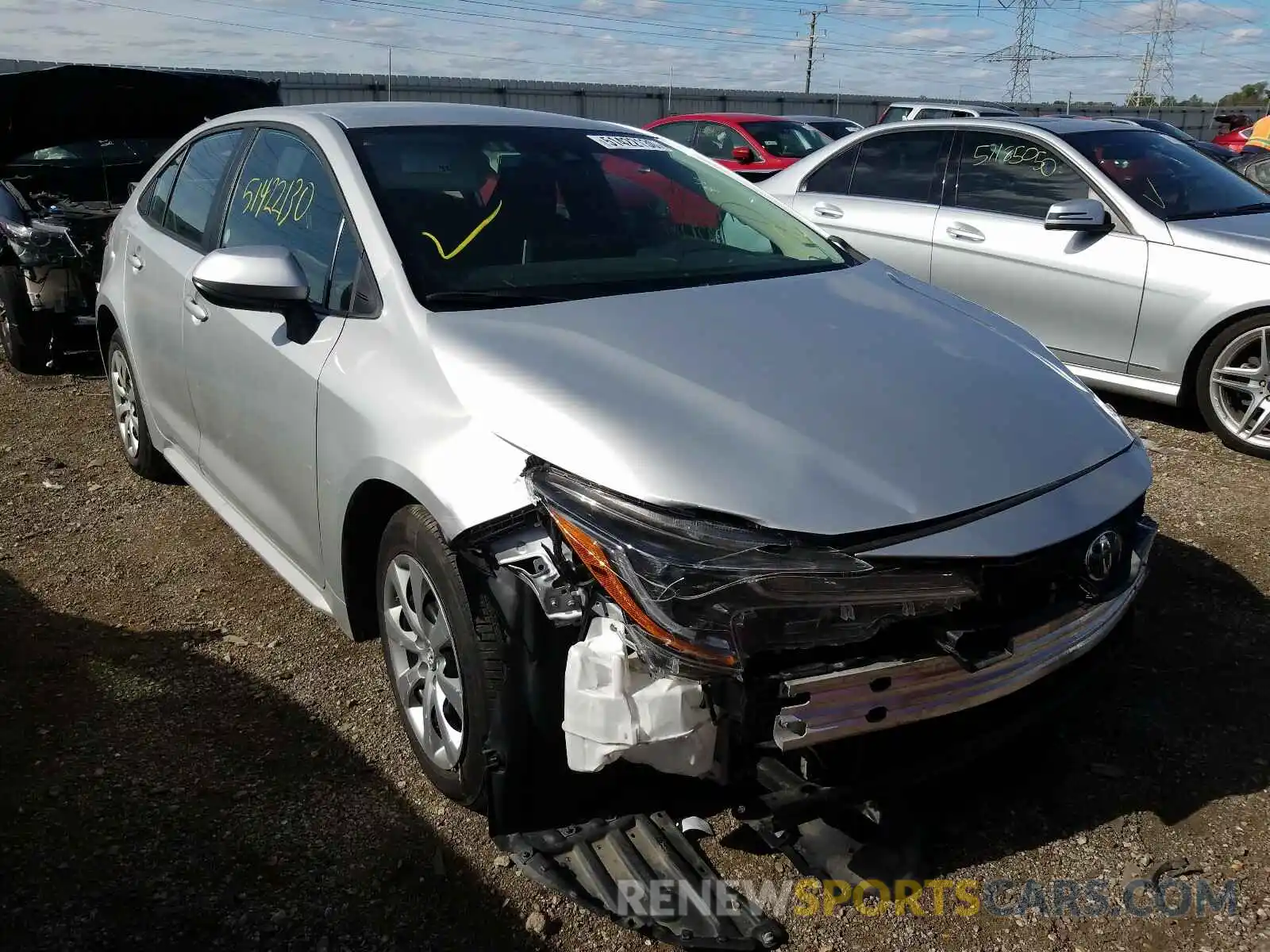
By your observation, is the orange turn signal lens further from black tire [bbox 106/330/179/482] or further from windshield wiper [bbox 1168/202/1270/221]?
windshield wiper [bbox 1168/202/1270/221]

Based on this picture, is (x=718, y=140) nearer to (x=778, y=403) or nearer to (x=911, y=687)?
(x=778, y=403)

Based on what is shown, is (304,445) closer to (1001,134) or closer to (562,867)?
(562,867)

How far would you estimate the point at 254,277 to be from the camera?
2801 mm

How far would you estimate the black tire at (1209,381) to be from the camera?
16.7ft

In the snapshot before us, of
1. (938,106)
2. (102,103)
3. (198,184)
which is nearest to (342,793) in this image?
(198,184)

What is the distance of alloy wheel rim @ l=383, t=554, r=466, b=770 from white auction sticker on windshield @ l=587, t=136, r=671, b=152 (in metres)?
1.77

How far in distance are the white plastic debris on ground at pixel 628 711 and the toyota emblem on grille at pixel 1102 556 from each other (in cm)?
94

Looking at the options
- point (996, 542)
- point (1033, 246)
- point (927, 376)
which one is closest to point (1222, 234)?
point (1033, 246)

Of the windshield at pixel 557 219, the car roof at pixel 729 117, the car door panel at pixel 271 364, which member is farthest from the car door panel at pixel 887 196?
the car roof at pixel 729 117

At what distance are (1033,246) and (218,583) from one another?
4544 mm

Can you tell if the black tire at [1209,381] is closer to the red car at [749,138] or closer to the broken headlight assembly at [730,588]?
the broken headlight assembly at [730,588]

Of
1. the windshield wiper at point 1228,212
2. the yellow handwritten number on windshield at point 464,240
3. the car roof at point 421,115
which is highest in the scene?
the car roof at point 421,115

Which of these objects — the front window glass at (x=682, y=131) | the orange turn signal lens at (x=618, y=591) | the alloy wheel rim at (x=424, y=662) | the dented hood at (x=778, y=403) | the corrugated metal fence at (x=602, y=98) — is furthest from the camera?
the corrugated metal fence at (x=602, y=98)

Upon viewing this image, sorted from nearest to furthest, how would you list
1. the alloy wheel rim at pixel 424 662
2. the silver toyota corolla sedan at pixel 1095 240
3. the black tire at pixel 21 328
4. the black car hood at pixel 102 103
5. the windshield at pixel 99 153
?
the alloy wheel rim at pixel 424 662 < the silver toyota corolla sedan at pixel 1095 240 < the black tire at pixel 21 328 < the black car hood at pixel 102 103 < the windshield at pixel 99 153
